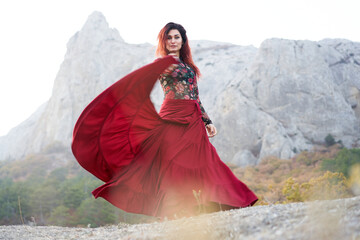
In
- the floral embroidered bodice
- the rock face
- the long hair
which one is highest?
the long hair

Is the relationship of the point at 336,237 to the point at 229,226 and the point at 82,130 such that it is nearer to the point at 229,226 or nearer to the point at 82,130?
the point at 229,226

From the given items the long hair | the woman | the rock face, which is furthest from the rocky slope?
the rock face

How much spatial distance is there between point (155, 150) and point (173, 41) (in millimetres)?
1336

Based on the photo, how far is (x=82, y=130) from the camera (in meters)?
2.86

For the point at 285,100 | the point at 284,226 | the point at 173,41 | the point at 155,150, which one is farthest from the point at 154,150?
the point at 285,100

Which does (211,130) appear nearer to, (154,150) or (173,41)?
(154,150)

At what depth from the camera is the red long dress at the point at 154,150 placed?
114 inches

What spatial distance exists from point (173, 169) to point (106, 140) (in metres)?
0.76

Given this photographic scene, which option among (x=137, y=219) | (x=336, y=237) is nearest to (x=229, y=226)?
(x=336, y=237)

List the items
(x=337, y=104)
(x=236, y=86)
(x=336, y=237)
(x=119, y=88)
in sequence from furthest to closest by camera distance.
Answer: (x=236, y=86) < (x=337, y=104) < (x=119, y=88) < (x=336, y=237)

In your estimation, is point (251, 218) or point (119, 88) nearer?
point (251, 218)

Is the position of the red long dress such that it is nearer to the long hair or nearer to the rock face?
the long hair

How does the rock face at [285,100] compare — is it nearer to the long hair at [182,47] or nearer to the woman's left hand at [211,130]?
the long hair at [182,47]

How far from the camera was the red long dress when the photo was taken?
2.89 meters
